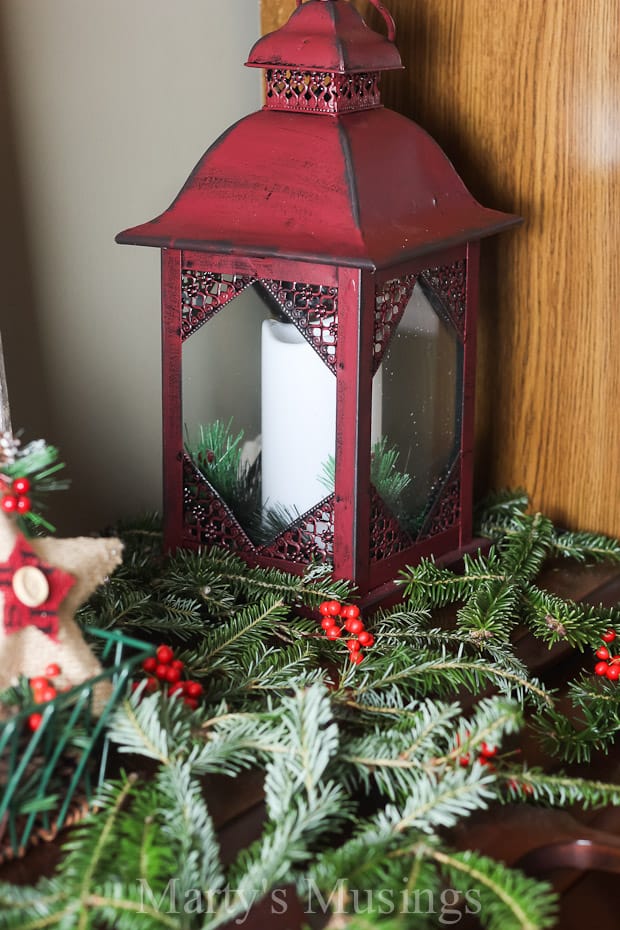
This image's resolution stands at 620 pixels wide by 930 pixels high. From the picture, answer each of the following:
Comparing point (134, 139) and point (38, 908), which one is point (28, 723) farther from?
point (134, 139)

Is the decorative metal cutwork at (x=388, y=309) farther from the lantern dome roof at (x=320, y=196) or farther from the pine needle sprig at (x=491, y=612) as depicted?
the pine needle sprig at (x=491, y=612)

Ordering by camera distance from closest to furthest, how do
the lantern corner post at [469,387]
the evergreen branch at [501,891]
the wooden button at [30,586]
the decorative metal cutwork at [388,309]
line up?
the evergreen branch at [501,891]
the wooden button at [30,586]
the decorative metal cutwork at [388,309]
the lantern corner post at [469,387]

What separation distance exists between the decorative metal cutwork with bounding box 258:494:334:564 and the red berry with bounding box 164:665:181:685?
0.19 meters

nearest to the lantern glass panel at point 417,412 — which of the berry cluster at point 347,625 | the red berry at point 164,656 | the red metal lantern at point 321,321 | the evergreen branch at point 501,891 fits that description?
the red metal lantern at point 321,321

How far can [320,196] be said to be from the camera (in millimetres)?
811

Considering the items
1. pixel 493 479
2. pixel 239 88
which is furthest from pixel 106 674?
pixel 239 88

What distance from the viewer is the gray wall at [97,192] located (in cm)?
96

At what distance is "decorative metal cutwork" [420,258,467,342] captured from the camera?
0.89 m

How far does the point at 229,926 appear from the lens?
22.8 inches

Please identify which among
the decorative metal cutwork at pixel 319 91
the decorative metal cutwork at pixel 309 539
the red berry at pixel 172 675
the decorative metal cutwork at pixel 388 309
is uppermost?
the decorative metal cutwork at pixel 319 91

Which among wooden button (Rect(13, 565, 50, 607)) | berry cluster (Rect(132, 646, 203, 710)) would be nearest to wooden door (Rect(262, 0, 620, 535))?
berry cluster (Rect(132, 646, 203, 710))

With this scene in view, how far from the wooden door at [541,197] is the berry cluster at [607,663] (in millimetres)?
220

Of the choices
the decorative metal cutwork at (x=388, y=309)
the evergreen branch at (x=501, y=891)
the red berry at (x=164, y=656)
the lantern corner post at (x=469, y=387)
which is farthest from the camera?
the lantern corner post at (x=469, y=387)

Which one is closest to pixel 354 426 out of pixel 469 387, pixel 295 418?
pixel 295 418
